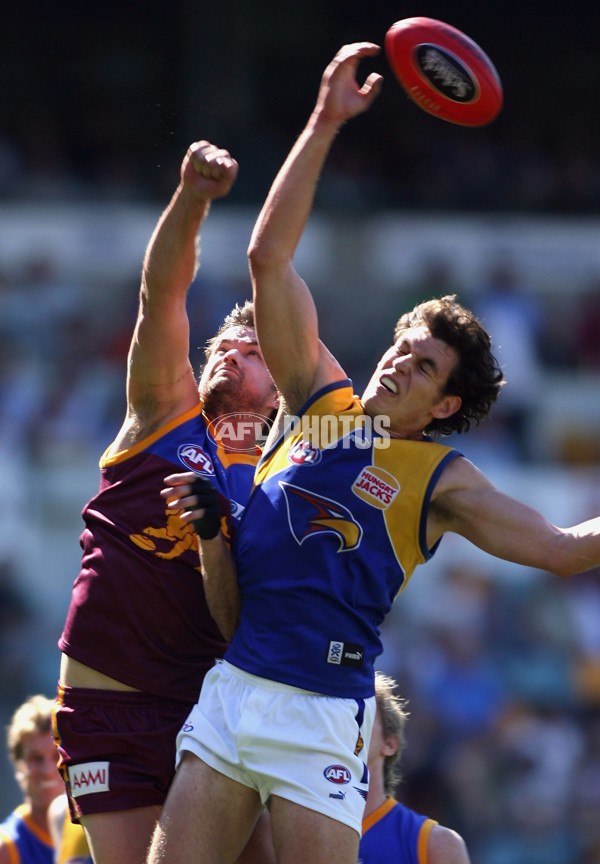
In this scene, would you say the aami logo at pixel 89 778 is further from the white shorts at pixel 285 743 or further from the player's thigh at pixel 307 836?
the player's thigh at pixel 307 836

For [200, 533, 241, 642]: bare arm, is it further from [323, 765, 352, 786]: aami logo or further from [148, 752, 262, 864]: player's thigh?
[323, 765, 352, 786]: aami logo

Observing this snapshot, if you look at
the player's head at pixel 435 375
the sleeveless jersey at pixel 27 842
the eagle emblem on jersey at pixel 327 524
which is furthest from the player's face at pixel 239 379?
the sleeveless jersey at pixel 27 842

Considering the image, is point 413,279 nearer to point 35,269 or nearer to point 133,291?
A: point 133,291

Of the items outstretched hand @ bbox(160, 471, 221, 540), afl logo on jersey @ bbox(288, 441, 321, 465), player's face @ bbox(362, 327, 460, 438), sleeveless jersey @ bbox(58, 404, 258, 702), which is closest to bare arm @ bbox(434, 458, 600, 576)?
player's face @ bbox(362, 327, 460, 438)

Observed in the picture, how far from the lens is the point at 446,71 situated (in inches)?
179

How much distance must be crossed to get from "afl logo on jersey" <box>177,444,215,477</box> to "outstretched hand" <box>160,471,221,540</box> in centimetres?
43

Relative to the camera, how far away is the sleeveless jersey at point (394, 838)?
4.90 metres

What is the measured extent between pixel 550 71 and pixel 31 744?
12.3m

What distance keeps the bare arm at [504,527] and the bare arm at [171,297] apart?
3.07ft

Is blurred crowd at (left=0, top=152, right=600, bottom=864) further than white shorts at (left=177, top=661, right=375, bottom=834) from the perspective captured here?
Yes

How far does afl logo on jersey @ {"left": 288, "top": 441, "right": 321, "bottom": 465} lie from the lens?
4.23 metres

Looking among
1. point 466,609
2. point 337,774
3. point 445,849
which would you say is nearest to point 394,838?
point 445,849

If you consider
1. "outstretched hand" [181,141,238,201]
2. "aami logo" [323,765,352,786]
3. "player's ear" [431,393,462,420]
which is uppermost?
"outstretched hand" [181,141,238,201]

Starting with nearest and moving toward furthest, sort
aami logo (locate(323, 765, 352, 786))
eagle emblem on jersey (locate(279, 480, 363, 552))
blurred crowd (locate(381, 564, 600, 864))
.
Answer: aami logo (locate(323, 765, 352, 786)) → eagle emblem on jersey (locate(279, 480, 363, 552)) → blurred crowd (locate(381, 564, 600, 864))
